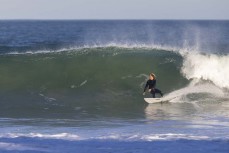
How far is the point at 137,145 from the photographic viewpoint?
12617 millimetres

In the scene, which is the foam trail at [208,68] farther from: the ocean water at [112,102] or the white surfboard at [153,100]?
the white surfboard at [153,100]

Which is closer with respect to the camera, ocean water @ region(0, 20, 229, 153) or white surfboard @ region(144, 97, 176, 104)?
ocean water @ region(0, 20, 229, 153)

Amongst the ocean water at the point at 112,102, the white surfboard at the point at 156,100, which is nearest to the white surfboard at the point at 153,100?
the white surfboard at the point at 156,100

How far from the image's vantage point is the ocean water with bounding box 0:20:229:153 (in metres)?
13.0

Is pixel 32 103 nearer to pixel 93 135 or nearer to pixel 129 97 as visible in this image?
pixel 129 97

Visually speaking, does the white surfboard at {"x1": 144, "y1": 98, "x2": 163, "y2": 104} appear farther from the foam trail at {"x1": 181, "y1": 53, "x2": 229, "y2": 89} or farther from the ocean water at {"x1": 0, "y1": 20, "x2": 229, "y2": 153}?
the foam trail at {"x1": 181, "y1": 53, "x2": 229, "y2": 89}

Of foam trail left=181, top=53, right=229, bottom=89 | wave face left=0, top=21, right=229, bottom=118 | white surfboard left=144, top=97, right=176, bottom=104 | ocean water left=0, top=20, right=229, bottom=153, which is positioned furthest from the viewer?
foam trail left=181, top=53, right=229, bottom=89

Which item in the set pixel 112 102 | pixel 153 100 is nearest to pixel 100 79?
pixel 112 102

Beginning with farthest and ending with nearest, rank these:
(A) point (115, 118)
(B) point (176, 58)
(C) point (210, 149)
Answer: (B) point (176, 58), (A) point (115, 118), (C) point (210, 149)

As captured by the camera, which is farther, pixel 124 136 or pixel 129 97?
pixel 129 97

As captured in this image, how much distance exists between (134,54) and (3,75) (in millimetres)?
6516

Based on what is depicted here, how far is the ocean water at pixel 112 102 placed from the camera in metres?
13.0

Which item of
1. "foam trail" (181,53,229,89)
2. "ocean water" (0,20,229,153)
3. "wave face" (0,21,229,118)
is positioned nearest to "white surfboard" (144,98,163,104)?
"ocean water" (0,20,229,153)

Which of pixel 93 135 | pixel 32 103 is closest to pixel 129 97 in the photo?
pixel 32 103
